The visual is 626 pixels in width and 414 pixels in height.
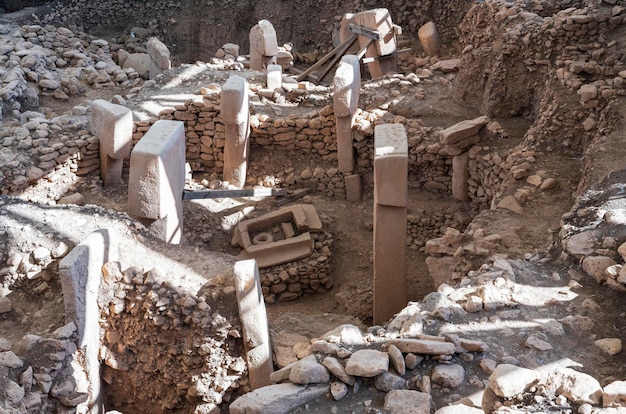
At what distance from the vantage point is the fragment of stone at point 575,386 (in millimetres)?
3406

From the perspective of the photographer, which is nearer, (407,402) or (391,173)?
(407,402)

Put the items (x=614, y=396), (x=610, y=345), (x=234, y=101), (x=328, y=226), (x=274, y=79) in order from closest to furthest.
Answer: (x=614, y=396) < (x=610, y=345) < (x=234, y=101) < (x=328, y=226) < (x=274, y=79)

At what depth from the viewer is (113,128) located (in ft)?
28.8

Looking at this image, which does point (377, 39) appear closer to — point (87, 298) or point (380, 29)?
point (380, 29)

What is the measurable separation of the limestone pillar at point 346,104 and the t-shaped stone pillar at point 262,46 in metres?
2.85

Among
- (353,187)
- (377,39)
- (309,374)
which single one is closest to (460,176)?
(353,187)

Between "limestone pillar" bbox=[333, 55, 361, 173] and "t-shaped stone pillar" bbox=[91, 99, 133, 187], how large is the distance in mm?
2892

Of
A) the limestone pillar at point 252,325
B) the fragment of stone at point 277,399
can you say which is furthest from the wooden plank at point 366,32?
the fragment of stone at point 277,399

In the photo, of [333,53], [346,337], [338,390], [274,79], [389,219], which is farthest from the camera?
[333,53]

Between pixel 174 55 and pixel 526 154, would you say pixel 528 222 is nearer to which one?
pixel 526 154

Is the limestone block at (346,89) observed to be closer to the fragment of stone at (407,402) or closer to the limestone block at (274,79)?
the limestone block at (274,79)

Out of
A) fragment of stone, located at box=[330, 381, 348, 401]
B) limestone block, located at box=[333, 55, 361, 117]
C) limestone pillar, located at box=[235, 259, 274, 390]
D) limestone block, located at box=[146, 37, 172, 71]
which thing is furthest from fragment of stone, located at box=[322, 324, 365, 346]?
limestone block, located at box=[146, 37, 172, 71]

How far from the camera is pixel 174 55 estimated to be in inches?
640

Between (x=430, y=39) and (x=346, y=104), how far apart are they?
4525 millimetres
